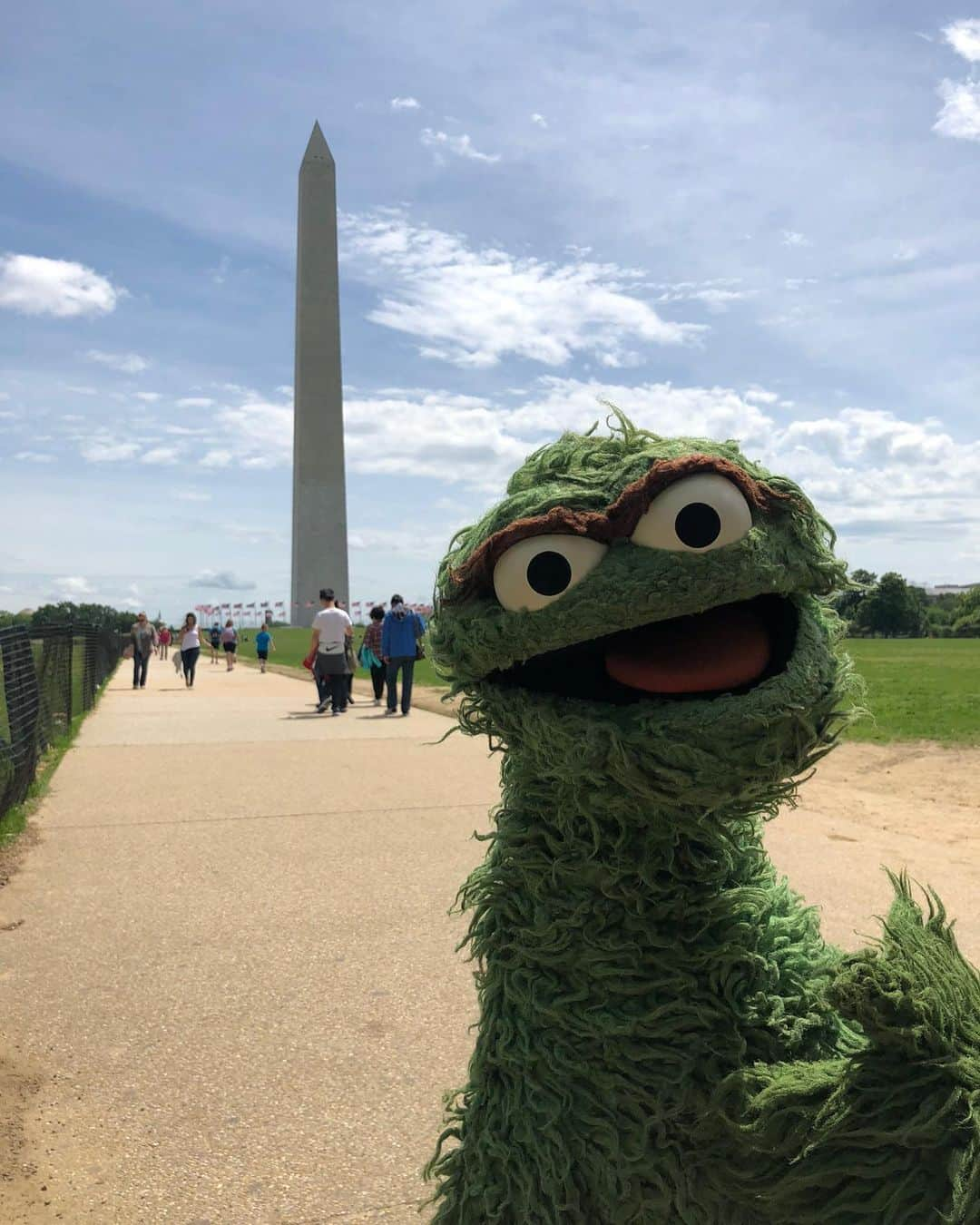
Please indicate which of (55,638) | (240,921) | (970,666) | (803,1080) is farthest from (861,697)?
(970,666)

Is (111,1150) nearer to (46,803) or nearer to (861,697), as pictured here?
(861,697)

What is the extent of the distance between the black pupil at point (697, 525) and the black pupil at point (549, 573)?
161mm

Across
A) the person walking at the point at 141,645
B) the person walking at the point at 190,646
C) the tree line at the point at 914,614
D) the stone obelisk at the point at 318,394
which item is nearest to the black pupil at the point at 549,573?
the person walking at the point at 190,646

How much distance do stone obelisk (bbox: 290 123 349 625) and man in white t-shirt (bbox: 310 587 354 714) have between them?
109 ft

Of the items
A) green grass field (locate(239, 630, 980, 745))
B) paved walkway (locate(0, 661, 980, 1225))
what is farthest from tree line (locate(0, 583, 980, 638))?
paved walkway (locate(0, 661, 980, 1225))

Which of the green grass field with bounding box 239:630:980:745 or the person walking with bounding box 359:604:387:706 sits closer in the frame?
the green grass field with bounding box 239:630:980:745

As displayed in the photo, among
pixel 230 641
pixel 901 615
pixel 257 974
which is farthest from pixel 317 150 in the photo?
pixel 257 974

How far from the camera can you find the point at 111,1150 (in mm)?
2635

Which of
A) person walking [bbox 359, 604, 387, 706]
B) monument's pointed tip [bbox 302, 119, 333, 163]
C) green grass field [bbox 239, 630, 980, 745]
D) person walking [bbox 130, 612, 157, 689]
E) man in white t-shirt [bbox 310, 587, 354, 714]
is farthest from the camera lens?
monument's pointed tip [bbox 302, 119, 333, 163]

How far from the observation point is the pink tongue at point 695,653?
148 centimetres

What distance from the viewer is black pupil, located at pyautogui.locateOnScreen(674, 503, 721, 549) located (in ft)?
4.65

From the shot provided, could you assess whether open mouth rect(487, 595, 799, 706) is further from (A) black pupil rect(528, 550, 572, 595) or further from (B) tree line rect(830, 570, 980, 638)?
(B) tree line rect(830, 570, 980, 638)

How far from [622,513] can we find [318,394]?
150ft

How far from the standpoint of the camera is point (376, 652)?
13.7m
